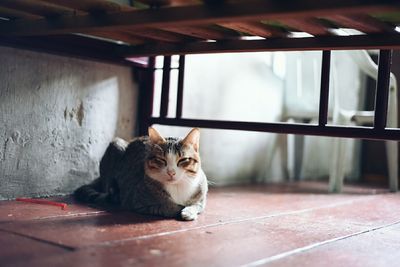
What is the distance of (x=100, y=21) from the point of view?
1.86 m

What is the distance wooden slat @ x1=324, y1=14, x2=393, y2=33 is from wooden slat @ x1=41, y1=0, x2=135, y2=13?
0.71 meters

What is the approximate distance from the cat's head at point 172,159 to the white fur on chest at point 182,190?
0.02 meters

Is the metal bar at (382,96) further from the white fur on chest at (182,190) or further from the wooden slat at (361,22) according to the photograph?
the white fur on chest at (182,190)

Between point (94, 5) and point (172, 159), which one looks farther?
point (172, 159)

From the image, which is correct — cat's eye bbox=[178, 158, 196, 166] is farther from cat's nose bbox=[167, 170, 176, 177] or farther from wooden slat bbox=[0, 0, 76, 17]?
wooden slat bbox=[0, 0, 76, 17]

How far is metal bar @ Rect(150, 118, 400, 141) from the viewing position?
2.12 m

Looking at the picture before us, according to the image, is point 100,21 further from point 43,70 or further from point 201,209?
point 201,209

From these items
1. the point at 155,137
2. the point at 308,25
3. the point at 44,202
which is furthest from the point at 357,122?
the point at 44,202

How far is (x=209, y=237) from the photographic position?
1882mm

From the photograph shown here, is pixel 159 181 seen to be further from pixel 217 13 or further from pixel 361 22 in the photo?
pixel 361 22

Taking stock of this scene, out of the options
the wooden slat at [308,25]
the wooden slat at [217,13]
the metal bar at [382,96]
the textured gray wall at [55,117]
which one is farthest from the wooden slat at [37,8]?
the metal bar at [382,96]

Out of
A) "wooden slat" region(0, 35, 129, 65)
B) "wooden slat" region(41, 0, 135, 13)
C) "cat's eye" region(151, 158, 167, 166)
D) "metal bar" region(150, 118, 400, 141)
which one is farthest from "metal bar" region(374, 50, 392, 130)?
"wooden slat" region(0, 35, 129, 65)

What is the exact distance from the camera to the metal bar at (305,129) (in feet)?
6.94

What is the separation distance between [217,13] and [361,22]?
1.74 feet
